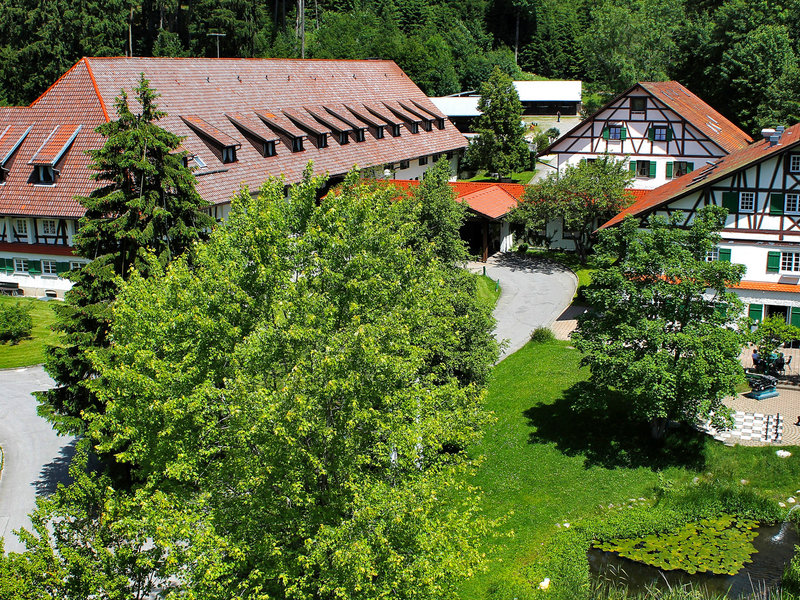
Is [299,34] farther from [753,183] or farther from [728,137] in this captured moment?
[753,183]

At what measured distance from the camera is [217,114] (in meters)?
49.7

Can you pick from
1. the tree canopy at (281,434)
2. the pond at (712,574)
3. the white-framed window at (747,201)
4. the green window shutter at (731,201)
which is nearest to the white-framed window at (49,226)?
the tree canopy at (281,434)

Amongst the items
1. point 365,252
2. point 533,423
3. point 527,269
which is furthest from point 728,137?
point 365,252

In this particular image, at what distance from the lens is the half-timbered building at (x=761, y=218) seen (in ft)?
123

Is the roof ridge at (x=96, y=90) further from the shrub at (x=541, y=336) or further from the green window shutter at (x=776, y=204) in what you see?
the green window shutter at (x=776, y=204)

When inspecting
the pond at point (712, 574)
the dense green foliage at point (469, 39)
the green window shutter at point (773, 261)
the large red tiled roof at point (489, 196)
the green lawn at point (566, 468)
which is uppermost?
the dense green foliage at point (469, 39)

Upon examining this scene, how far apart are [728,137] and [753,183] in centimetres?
2465

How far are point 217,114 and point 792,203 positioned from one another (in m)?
30.6

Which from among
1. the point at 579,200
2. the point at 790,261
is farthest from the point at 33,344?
the point at 790,261

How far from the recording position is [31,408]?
3244 cm

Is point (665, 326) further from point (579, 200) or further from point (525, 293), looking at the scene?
point (579, 200)

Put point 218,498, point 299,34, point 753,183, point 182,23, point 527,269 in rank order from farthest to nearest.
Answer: point 299,34, point 182,23, point 527,269, point 753,183, point 218,498

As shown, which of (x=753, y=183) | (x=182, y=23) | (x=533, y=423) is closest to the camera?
(x=533, y=423)

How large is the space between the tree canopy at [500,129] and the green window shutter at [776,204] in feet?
94.7
